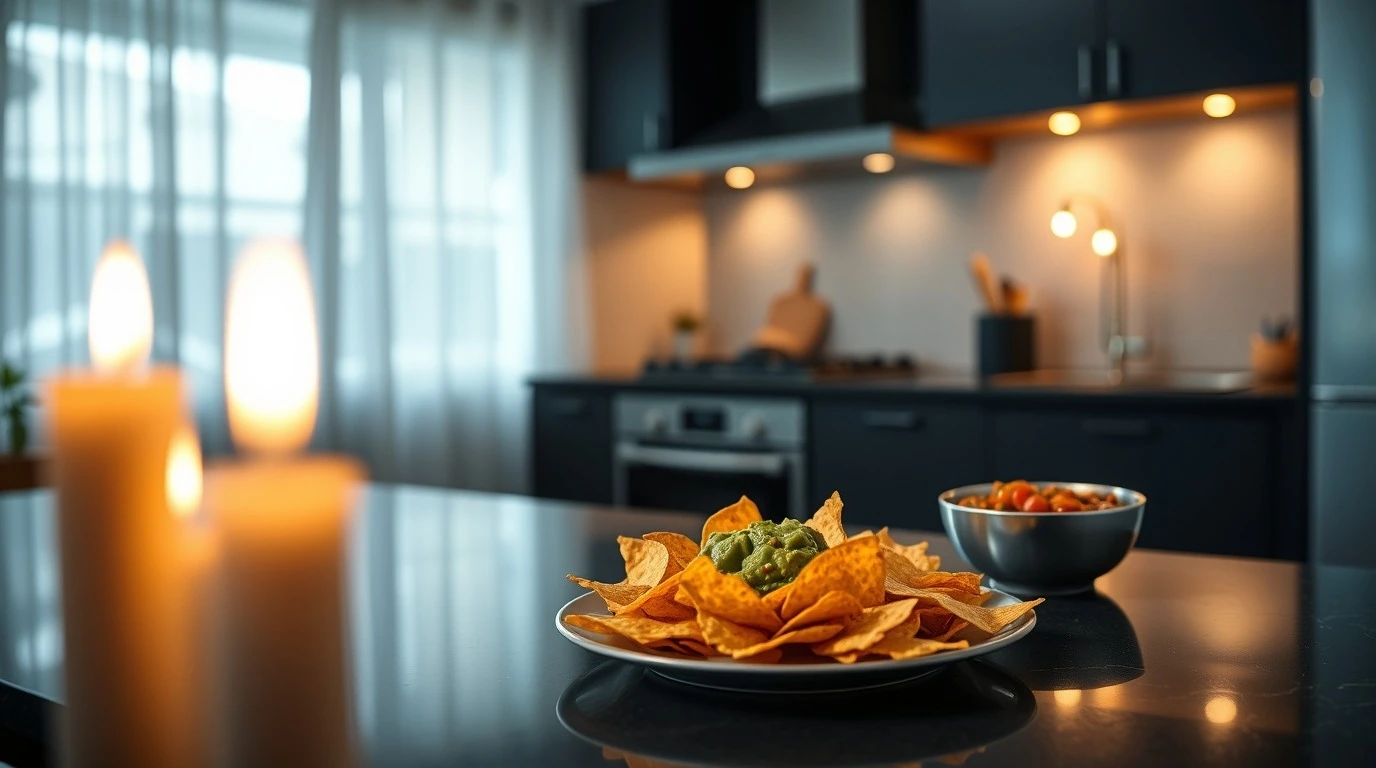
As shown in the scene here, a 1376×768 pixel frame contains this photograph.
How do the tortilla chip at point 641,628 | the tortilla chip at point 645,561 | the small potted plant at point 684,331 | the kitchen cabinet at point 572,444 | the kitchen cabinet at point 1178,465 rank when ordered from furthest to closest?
1. the small potted plant at point 684,331
2. the kitchen cabinet at point 572,444
3. the kitchen cabinet at point 1178,465
4. the tortilla chip at point 645,561
5. the tortilla chip at point 641,628

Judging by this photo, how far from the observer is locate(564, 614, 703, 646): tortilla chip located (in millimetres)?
830

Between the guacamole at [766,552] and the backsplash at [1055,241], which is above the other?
the backsplash at [1055,241]

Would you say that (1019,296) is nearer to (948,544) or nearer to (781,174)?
(781,174)

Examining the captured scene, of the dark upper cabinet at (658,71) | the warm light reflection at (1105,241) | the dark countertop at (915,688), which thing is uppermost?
the dark upper cabinet at (658,71)

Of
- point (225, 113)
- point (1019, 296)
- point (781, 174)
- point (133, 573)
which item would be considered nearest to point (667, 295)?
point (781, 174)

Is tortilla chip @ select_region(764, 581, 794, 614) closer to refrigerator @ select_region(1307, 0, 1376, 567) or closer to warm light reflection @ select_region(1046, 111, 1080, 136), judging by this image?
refrigerator @ select_region(1307, 0, 1376, 567)

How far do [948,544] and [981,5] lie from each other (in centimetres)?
236

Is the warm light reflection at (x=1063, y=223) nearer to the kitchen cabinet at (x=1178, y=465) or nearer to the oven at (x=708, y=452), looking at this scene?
the kitchen cabinet at (x=1178, y=465)

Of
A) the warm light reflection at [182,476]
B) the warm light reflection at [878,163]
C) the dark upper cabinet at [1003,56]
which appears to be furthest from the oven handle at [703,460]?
the warm light reflection at [182,476]

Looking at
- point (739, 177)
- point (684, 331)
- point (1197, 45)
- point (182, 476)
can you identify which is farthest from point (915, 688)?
point (684, 331)

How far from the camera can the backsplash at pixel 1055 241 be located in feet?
11.1

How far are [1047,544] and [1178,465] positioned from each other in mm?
1966

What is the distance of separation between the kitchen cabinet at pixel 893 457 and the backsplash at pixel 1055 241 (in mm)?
727

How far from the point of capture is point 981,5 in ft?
11.1
